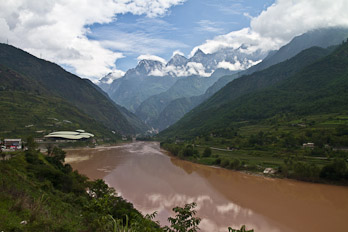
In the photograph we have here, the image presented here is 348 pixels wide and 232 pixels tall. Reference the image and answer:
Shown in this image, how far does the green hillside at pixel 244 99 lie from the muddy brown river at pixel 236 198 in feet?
218

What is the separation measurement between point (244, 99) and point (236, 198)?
372 feet

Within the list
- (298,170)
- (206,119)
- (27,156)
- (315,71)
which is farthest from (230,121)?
(27,156)

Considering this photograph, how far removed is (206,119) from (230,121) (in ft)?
106

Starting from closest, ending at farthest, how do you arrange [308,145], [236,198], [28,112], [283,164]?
[236,198]
[283,164]
[308,145]
[28,112]

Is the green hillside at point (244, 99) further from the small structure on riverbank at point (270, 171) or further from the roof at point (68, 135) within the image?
the small structure on riverbank at point (270, 171)

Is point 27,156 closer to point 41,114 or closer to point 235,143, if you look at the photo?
point 235,143

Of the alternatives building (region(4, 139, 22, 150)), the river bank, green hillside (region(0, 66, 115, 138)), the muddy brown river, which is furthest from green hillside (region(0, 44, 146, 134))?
the muddy brown river

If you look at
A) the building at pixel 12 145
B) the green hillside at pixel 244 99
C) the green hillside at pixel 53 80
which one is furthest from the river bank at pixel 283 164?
the green hillside at pixel 53 80

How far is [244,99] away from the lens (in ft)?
467

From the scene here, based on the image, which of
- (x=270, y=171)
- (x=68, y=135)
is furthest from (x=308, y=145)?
(x=68, y=135)

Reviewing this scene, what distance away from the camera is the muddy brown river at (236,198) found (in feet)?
87.3

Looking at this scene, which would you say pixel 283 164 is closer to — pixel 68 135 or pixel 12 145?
pixel 12 145

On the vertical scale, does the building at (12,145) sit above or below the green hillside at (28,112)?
below

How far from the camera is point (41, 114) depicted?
105750 millimetres
